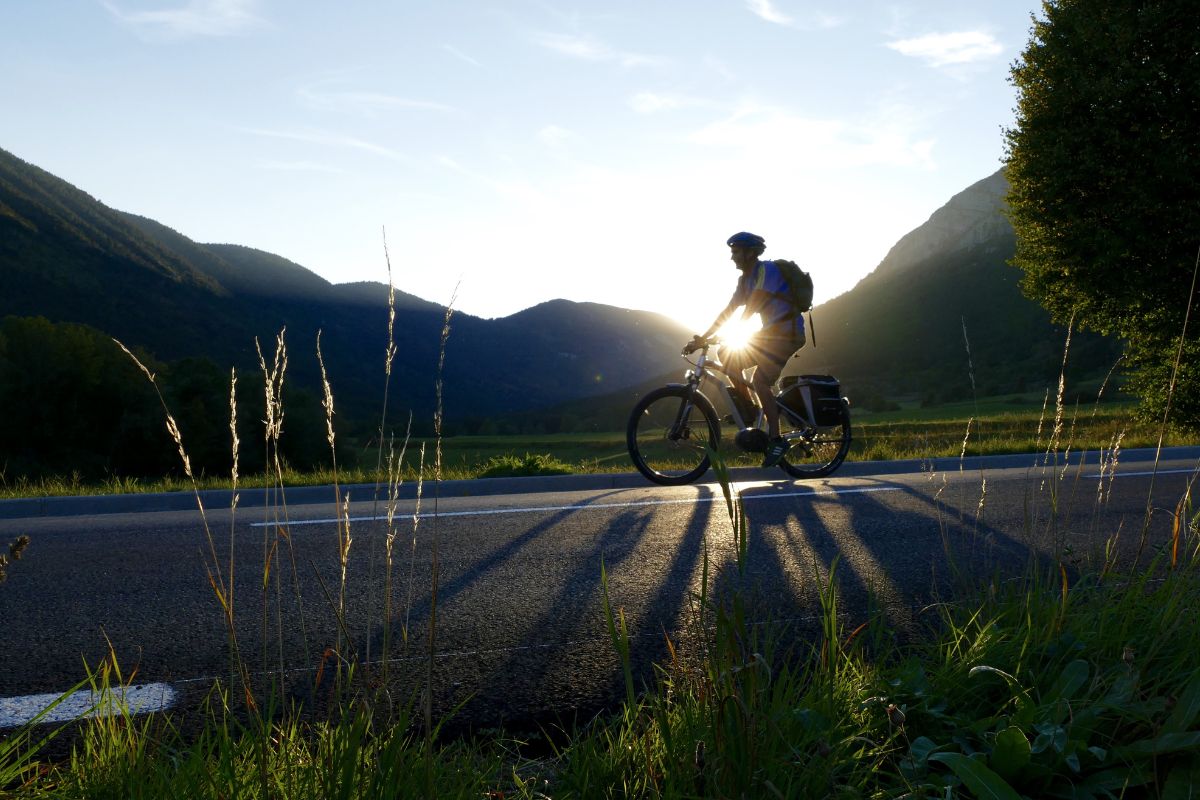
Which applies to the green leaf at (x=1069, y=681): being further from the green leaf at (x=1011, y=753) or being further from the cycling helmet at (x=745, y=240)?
the cycling helmet at (x=745, y=240)

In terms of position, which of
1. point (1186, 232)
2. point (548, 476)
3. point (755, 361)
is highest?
point (1186, 232)

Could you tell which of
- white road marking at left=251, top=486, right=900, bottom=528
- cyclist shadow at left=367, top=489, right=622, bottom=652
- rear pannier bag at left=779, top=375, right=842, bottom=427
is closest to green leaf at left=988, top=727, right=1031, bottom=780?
cyclist shadow at left=367, top=489, right=622, bottom=652

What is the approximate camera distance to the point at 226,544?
5.80 metres

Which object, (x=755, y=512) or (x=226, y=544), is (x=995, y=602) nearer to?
(x=755, y=512)

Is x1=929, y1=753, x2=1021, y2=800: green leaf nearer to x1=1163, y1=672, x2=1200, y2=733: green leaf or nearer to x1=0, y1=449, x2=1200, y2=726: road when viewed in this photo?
x1=1163, y1=672, x2=1200, y2=733: green leaf

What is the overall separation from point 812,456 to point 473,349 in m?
172

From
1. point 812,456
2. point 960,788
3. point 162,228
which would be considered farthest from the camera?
point 162,228

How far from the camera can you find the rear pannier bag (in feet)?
33.6

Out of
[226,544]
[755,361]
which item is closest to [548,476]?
[755,361]

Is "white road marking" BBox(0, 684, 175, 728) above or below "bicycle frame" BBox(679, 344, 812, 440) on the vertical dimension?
below

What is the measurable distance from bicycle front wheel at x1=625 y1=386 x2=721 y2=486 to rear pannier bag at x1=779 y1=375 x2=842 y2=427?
1071mm

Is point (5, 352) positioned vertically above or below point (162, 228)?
below

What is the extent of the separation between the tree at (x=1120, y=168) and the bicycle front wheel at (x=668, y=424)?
494 inches

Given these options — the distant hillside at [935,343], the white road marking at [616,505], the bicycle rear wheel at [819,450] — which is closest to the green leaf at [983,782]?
the white road marking at [616,505]
